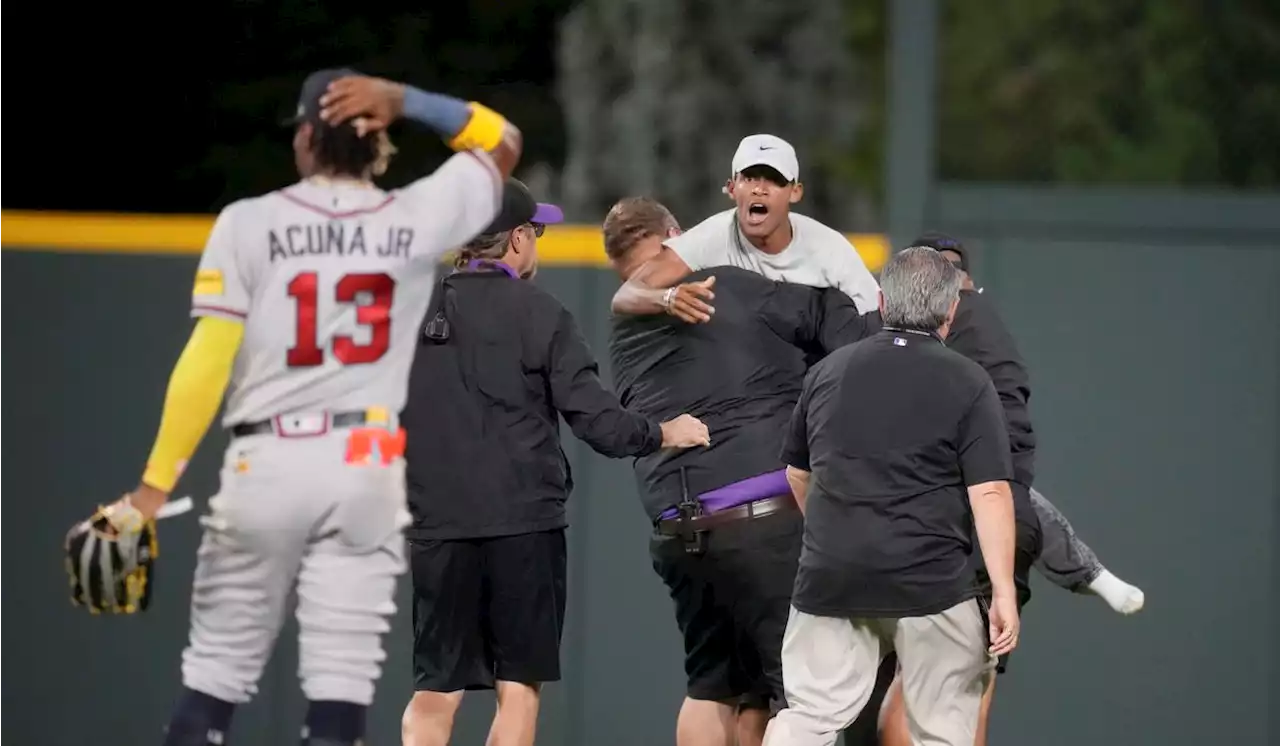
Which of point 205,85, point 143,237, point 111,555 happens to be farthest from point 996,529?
point 205,85

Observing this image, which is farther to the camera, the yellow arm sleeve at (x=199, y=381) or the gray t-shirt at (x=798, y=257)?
the gray t-shirt at (x=798, y=257)

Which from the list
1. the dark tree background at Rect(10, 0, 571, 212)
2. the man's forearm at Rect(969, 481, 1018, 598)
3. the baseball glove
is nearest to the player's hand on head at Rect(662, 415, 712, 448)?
the man's forearm at Rect(969, 481, 1018, 598)

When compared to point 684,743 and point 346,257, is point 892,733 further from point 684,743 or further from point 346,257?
point 346,257

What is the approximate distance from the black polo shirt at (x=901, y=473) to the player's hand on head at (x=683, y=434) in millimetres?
583

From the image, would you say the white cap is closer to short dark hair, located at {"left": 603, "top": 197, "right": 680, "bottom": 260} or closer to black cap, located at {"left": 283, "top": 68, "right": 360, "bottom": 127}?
short dark hair, located at {"left": 603, "top": 197, "right": 680, "bottom": 260}

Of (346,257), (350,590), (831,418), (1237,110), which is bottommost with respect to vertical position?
(350,590)

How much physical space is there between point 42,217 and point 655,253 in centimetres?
227

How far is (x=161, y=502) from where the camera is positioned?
440 cm

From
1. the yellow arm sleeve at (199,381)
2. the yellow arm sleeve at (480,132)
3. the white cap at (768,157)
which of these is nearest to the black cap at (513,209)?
the yellow arm sleeve at (480,132)

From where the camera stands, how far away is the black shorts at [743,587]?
17.1ft

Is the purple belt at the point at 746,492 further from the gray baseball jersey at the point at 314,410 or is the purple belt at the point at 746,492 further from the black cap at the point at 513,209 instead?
the gray baseball jersey at the point at 314,410

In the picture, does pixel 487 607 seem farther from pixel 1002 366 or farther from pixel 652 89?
pixel 652 89

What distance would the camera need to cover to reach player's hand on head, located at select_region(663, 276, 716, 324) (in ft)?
17.1

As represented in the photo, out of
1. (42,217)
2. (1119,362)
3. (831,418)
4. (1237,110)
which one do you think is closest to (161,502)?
(831,418)
